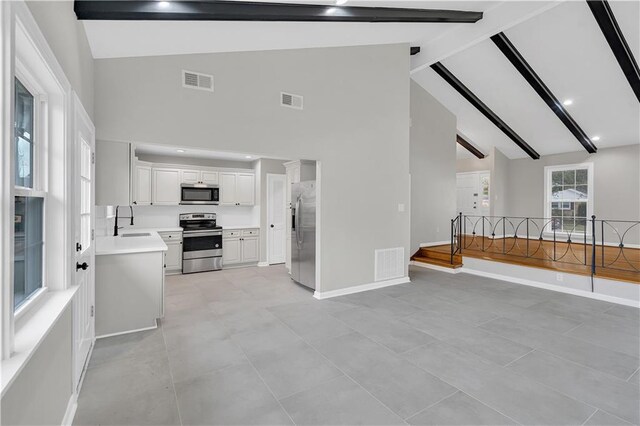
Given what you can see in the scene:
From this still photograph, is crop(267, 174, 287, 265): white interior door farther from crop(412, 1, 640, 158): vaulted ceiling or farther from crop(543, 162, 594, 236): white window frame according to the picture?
crop(543, 162, 594, 236): white window frame

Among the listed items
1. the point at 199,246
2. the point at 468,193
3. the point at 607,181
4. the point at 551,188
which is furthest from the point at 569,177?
the point at 199,246

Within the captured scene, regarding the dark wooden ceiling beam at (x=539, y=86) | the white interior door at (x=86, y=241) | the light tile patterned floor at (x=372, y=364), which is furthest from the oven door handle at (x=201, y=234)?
the dark wooden ceiling beam at (x=539, y=86)

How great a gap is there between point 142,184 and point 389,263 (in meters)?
5.00

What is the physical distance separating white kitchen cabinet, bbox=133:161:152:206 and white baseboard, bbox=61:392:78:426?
14.9ft

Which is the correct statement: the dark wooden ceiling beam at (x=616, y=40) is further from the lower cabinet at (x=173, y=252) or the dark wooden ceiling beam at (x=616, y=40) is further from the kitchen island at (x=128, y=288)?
the lower cabinet at (x=173, y=252)

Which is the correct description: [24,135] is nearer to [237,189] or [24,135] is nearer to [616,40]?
[237,189]

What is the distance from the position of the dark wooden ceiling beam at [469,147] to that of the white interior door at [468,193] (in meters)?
0.58

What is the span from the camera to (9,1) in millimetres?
1126

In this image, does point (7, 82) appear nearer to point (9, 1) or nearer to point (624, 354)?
point (9, 1)

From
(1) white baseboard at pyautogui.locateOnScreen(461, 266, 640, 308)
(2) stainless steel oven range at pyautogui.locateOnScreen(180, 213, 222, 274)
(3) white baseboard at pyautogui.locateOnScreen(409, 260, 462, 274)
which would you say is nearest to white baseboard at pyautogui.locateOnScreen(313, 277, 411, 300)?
(3) white baseboard at pyautogui.locateOnScreen(409, 260, 462, 274)

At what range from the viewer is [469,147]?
9500 mm

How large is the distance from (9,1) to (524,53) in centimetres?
714

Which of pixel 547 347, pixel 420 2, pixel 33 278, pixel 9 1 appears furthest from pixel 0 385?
pixel 420 2

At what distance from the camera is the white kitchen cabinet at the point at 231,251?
266 inches
